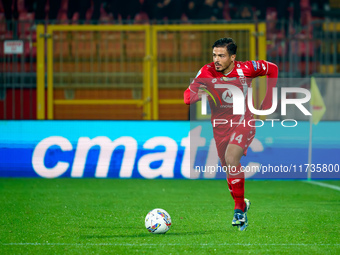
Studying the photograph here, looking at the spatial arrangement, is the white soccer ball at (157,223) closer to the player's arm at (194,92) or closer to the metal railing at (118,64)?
the player's arm at (194,92)

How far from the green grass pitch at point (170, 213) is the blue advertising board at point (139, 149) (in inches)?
7.6

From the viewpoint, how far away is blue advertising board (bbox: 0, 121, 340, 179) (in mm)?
9367

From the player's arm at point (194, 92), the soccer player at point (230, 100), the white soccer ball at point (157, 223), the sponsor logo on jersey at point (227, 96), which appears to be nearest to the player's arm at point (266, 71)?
the soccer player at point (230, 100)

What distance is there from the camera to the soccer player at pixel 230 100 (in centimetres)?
555

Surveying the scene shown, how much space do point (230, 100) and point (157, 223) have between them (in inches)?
52.7

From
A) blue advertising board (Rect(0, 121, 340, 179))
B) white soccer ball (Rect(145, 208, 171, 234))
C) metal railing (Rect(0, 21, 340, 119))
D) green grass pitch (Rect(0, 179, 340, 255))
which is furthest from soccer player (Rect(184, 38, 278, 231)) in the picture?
metal railing (Rect(0, 21, 340, 119))

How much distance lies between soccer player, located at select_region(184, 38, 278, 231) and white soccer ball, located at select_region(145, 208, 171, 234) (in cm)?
62

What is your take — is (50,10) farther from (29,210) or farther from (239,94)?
(239,94)

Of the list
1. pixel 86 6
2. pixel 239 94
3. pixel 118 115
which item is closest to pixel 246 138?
pixel 239 94

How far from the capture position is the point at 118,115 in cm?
1211

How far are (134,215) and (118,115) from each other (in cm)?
597

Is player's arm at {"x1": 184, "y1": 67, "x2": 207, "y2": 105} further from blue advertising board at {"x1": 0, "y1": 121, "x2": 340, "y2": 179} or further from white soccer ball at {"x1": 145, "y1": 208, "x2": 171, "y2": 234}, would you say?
blue advertising board at {"x1": 0, "y1": 121, "x2": 340, "y2": 179}

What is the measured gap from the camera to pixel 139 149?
9383 millimetres

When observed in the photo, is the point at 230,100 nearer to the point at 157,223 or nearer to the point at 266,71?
the point at 266,71
